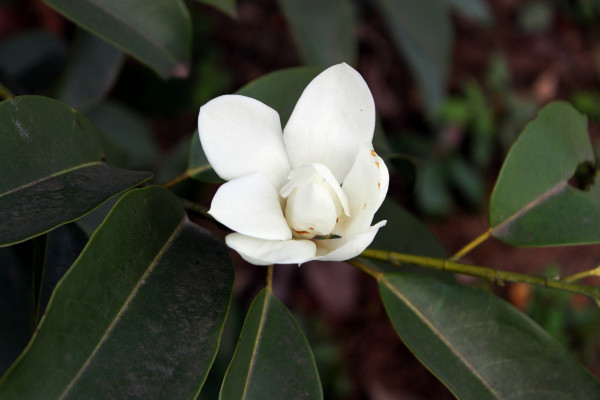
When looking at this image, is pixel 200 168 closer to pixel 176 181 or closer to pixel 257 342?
pixel 176 181

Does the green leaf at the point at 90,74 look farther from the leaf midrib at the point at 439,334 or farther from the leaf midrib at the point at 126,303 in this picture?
the leaf midrib at the point at 439,334

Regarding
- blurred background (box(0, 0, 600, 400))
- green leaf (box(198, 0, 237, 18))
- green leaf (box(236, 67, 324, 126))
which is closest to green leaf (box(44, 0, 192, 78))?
green leaf (box(198, 0, 237, 18))

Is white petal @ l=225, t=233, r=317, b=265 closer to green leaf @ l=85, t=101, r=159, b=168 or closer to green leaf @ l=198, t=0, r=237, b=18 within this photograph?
green leaf @ l=198, t=0, r=237, b=18

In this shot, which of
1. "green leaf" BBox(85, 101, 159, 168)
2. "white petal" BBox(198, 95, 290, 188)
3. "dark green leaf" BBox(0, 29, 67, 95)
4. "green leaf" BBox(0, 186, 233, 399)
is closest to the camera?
"green leaf" BBox(0, 186, 233, 399)

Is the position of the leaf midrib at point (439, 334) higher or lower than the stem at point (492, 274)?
lower

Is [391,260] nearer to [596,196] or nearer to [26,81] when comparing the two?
[596,196]

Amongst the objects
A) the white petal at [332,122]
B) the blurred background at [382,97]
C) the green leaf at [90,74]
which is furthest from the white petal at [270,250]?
the green leaf at [90,74]
